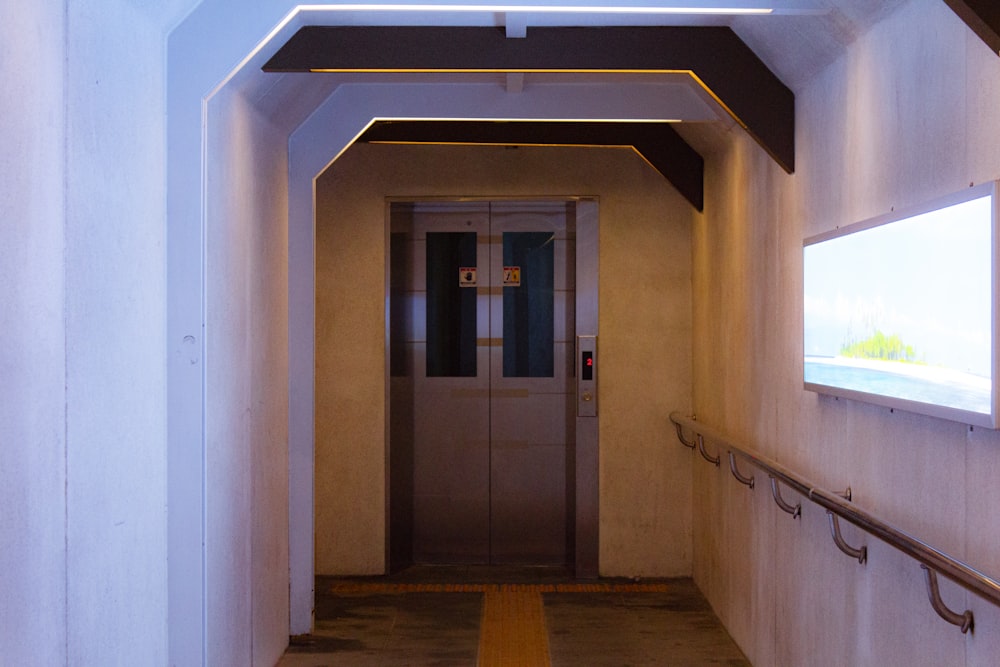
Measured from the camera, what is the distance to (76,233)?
2.91 meters

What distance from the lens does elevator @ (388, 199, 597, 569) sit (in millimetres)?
7715

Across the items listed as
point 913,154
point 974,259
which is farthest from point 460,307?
point 974,259

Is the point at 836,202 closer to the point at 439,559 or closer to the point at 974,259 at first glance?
the point at 974,259

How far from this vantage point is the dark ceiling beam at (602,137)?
6.86 meters

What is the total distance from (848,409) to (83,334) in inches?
98.3

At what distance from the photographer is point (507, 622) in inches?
247

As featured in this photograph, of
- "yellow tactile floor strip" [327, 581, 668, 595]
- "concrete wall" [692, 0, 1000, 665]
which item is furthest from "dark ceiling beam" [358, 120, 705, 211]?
"yellow tactile floor strip" [327, 581, 668, 595]

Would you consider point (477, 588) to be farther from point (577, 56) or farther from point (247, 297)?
point (577, 56)

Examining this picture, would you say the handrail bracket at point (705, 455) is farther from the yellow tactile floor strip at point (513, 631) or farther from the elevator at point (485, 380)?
the yellow tactile floor strip at point (513, 631)

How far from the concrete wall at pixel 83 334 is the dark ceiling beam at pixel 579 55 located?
35.7 inches

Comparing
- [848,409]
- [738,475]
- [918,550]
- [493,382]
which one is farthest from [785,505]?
[493,382]

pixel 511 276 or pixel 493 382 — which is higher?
pixel 511 276

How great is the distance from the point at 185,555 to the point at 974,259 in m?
2.75

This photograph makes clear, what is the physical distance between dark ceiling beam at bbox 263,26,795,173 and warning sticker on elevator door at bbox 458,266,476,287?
128 inches
